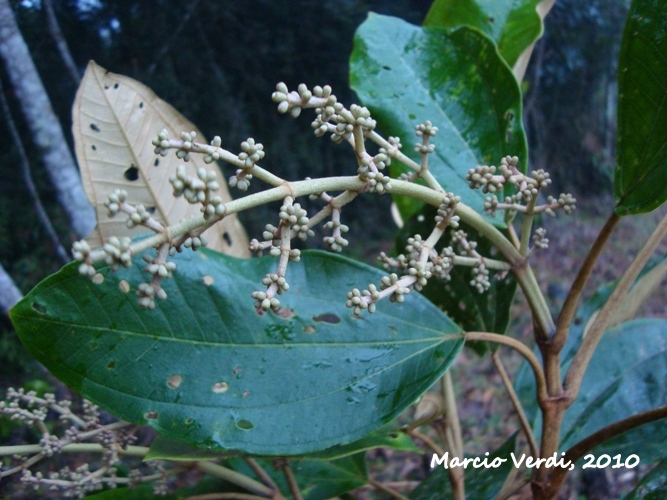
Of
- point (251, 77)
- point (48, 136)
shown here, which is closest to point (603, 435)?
point (48, 136)

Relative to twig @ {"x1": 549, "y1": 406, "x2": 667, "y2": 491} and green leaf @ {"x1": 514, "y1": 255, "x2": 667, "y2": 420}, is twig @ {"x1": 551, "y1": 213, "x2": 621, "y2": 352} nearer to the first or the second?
twig @ {"x1": 549, "y1": 406, "x2": 667, "y2": 491}

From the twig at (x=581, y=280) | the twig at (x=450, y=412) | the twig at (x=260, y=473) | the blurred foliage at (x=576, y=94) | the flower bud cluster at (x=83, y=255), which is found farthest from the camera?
the blurred foliage at (x=576, y=94)

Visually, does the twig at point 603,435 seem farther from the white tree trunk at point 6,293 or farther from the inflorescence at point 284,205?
the white tree trunk at point 6,293

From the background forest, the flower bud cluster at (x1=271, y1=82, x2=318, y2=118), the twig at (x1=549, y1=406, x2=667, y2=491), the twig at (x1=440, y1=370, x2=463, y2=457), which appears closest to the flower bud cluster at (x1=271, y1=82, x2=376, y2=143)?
the flower bud cluster at (x1=271, y1=82, x2=318, y2=118)

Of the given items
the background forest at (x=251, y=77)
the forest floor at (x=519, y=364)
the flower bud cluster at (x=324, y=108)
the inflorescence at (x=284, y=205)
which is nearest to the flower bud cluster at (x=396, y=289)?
the inflorescence at (x=284, y=205)

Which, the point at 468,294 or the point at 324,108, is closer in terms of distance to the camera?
Result: the point at 324,108

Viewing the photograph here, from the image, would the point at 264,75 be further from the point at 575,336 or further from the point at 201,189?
the point at 201,189
